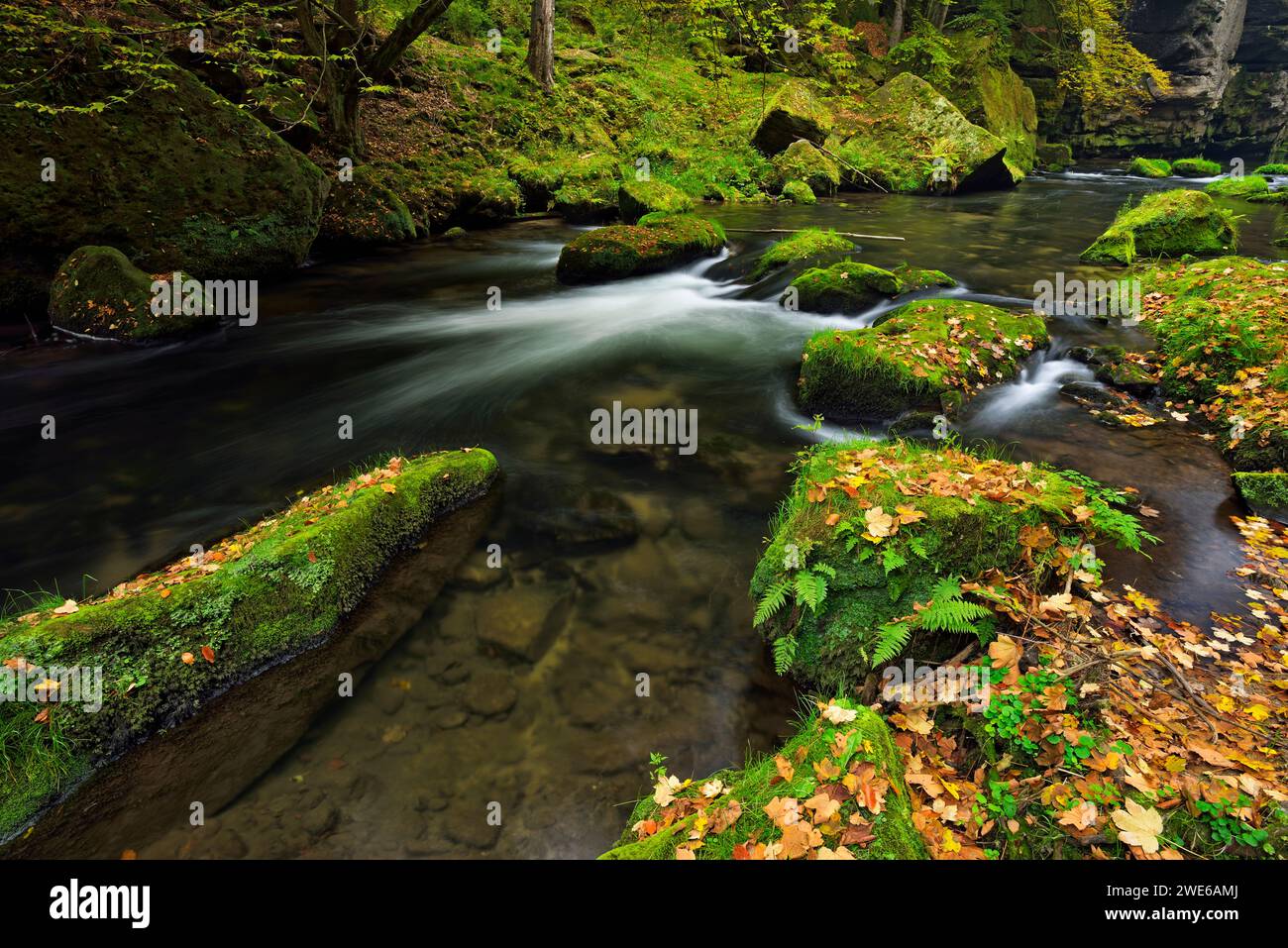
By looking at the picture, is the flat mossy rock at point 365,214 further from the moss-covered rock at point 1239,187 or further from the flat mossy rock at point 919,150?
the moss-covered rock at point 1239,187

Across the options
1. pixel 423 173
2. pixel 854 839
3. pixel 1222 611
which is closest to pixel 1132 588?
pixel 1222 611

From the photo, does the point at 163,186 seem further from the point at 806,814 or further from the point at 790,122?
the point at 790,122

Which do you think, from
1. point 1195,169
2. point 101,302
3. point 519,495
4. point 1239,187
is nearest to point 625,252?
point 519,495

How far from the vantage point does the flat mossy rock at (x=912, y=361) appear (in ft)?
23.2

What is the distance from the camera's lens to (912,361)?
283 inches

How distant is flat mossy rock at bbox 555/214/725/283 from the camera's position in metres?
12.8

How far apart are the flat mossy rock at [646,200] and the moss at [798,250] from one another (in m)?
4.41

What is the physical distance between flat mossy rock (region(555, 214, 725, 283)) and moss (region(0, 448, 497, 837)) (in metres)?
8.73

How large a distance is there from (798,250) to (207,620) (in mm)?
12020

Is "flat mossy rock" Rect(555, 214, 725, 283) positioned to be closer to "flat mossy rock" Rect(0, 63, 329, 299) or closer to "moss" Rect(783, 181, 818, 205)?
"flat mossy rock" Rect(0, 63, 329, 299)

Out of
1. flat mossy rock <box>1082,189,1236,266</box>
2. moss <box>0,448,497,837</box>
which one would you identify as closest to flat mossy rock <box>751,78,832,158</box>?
flat mossy rock <box>1082,189,1236,266</box>

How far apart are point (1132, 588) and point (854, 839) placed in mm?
3284

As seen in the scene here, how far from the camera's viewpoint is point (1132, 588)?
14.0ft
